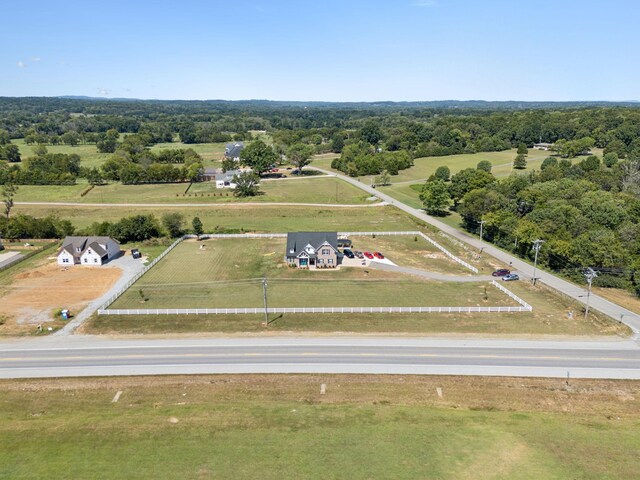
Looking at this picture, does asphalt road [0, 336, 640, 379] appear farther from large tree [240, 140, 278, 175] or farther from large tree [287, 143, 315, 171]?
large tree [287, 143, 315, 171]

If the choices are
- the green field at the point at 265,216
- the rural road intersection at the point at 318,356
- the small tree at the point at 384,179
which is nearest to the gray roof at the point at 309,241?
the green field at the point at 265,216

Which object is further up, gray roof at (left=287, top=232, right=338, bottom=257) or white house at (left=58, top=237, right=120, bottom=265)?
gray roof at (left=287, top=232, right=338, bottom=257)

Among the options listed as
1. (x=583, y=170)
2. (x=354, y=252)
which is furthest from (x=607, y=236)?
(x=583, y=170)

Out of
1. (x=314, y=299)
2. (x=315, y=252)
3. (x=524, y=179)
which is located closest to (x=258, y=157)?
(x=524, y=179)

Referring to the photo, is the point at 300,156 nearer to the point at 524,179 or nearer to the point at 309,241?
the point at 524,179

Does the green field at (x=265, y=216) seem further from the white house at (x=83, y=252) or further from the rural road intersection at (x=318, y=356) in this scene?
the rural road intersection at (x=318, y=356)

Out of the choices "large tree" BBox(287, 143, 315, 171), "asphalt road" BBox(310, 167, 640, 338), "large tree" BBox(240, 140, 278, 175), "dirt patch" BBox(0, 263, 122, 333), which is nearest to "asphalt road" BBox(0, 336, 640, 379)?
"dirt patch" BBox(0, 263, 122, 333)
